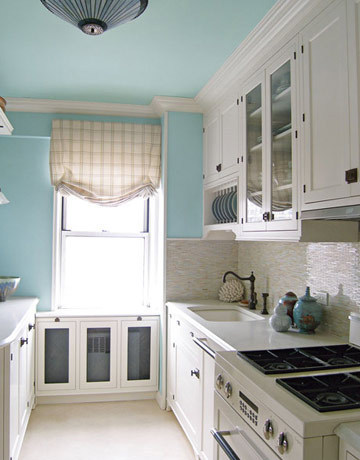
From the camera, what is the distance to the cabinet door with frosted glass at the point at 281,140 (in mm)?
2193

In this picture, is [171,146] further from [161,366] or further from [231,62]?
[161,366]

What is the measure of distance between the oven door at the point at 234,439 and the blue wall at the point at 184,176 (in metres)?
1.86

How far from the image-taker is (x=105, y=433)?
3.14 metres

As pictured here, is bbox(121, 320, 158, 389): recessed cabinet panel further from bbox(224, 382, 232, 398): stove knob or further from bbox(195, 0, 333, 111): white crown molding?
bbox(195, 0, 333, 111): white crown molding

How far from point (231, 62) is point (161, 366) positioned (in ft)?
8.30

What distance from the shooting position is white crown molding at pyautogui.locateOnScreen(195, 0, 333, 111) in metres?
2.06

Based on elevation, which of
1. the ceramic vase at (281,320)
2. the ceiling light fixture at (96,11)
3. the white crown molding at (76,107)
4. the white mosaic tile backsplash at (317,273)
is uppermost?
the white crown molding at (76,107)

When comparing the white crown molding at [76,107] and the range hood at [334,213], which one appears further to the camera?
the white crown molding at [76,107]

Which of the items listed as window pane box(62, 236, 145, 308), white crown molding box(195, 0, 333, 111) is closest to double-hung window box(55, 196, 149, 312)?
window pane box(62, 236, 145, 308)

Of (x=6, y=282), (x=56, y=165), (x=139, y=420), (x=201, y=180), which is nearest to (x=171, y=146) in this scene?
(x=201, y=180)

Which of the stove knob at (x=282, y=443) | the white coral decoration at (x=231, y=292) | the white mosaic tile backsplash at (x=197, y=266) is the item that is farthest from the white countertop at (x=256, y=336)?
the white mosaic tile backsplash at (x=197, y=266)

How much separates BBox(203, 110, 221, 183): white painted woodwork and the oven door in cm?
192

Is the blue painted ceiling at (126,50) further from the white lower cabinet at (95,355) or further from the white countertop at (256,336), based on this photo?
the white lower cabinet at (95,355)

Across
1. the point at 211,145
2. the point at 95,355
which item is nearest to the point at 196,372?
the point at 95,355
